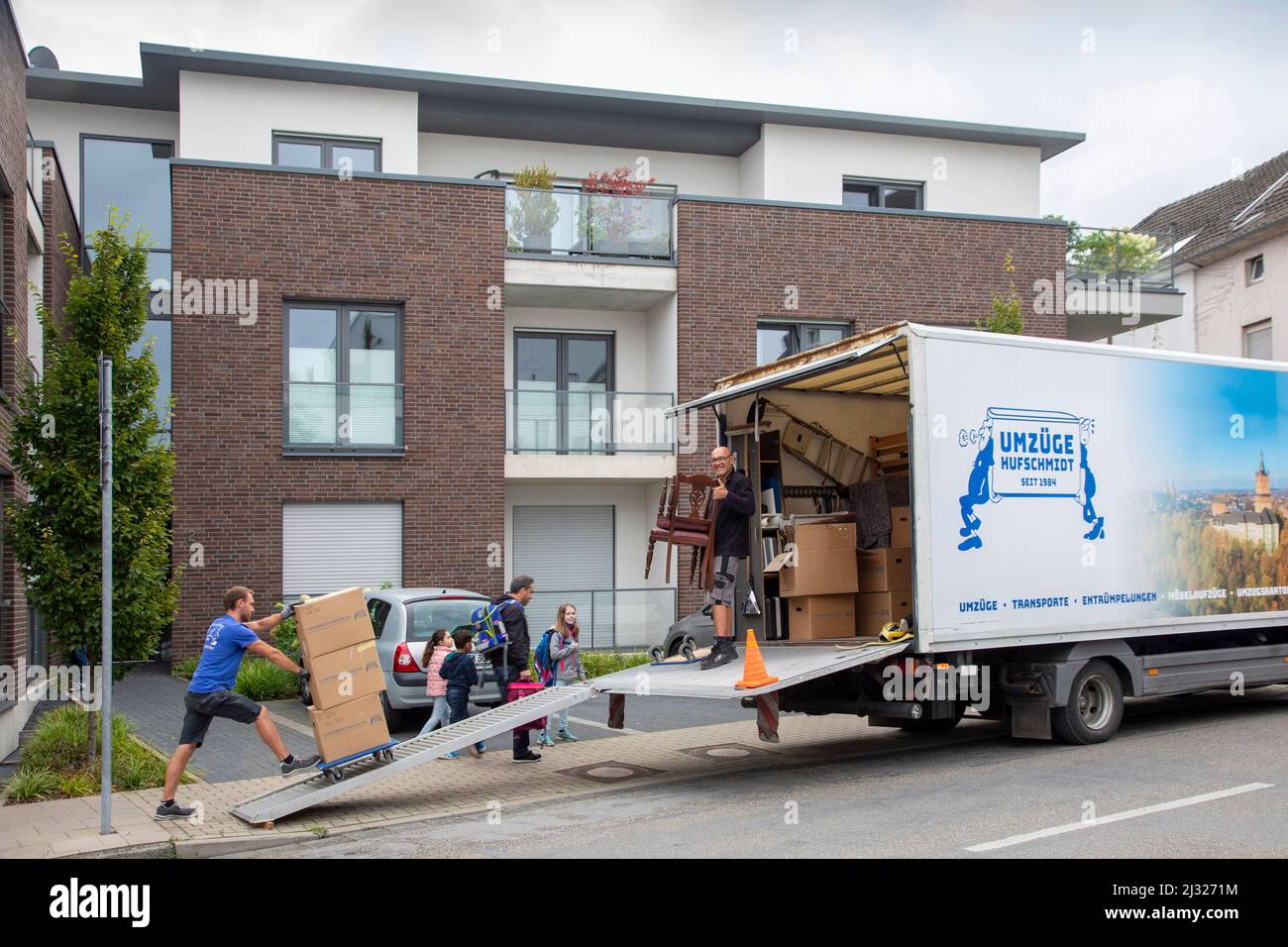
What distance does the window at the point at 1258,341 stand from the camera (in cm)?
2907

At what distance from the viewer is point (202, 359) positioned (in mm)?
18312

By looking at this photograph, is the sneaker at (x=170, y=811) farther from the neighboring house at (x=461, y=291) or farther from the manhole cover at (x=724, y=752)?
the neighboring house at (x=461, y=291)

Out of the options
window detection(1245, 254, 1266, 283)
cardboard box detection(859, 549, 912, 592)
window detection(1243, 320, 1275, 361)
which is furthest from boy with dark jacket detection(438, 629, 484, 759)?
window detection(1245, 254, 1266, 283)

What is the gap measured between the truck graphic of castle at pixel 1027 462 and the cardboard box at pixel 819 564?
61.8 inches

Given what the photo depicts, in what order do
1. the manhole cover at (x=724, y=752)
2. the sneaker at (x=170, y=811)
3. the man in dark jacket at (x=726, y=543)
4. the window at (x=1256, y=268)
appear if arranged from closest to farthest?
the sneaker at (x=170, y=811)
the man in dark jacket at (x=726, y=543)
the manhole cover at (x=724, y=752)
the window at (x=1256, y=268)

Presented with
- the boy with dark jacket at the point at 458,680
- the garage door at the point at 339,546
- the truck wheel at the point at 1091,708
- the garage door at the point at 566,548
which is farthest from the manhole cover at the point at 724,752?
the garage door at the point at 339,546

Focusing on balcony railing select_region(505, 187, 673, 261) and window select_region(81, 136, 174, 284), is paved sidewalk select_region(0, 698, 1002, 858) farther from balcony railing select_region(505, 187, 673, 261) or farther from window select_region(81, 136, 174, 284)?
window select_region(81, 136, 174, 284)

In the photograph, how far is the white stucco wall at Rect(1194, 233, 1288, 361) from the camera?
28.5 m

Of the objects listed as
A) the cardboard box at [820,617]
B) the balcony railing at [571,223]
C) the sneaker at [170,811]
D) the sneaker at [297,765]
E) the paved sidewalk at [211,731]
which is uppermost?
the balcony railing at [571,223]

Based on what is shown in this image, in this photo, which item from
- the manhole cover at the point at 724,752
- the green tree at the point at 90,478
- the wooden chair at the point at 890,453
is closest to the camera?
the green tree at the point at 90,478

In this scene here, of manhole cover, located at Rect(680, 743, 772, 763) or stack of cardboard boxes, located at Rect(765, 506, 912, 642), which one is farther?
manhole cover, located at Rect(680, 743, 772, 763)

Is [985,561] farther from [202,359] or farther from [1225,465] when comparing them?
[202,359]

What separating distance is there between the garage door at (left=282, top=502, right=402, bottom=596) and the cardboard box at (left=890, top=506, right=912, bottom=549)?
9.90 meters

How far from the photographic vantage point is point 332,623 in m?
8.71
